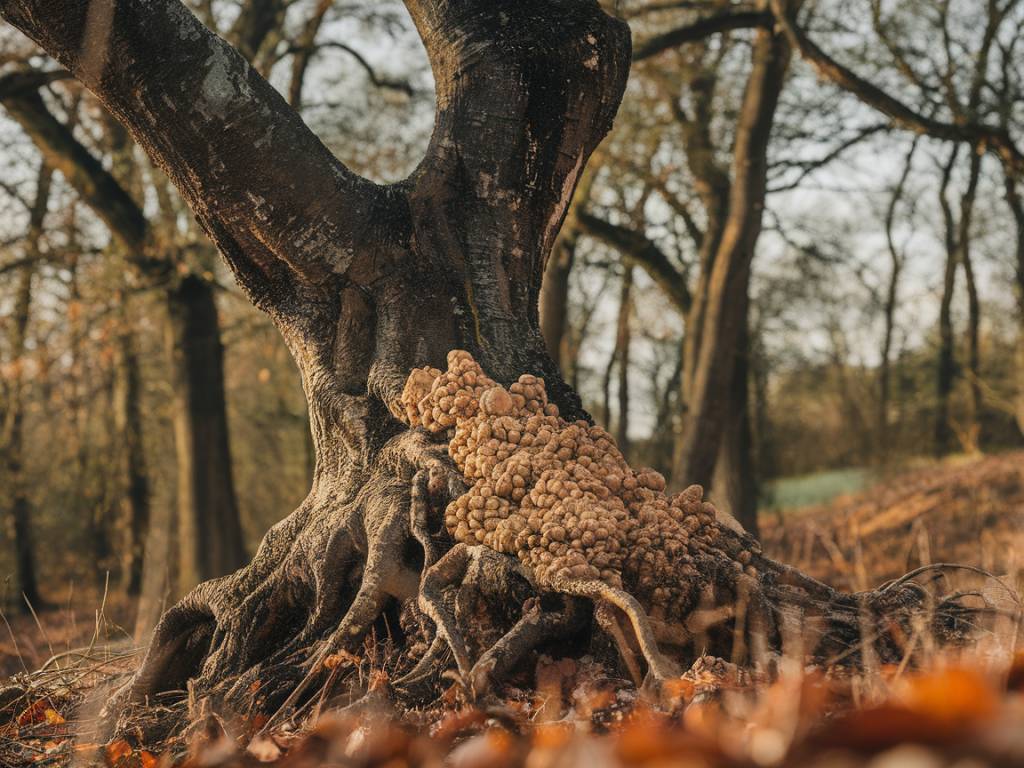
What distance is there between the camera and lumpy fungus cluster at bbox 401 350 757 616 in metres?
2.99

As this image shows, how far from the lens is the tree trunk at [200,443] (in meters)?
10.4

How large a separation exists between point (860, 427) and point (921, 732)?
2849cm

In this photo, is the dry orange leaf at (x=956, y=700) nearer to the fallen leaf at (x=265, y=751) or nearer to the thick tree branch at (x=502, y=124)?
the fallen leaf at (x=265, y=751)

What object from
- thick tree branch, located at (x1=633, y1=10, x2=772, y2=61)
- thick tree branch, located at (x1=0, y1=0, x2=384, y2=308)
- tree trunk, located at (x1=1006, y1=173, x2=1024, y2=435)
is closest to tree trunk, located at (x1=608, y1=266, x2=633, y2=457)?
tree trunk, located at (x1=1006, y1=173, x2=1024, y2=435)

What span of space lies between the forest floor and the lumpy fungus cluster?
34 centimetres

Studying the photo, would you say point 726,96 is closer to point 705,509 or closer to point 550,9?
point 550,9

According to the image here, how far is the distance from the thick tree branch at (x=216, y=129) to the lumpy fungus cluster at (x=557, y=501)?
2.54 ft

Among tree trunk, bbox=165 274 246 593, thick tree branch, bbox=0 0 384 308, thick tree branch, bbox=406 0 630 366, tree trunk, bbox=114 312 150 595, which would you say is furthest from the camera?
tree trunk, bbox=114 312 150 595

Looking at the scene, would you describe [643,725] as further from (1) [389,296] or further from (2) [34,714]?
(2) [34,714]

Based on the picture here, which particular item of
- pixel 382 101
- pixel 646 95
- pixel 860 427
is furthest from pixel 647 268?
pixel 860 427

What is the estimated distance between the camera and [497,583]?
123 inches

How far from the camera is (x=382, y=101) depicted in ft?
46.1

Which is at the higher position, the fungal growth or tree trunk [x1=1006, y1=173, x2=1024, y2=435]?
tree trunk [x1=1006, y1=173, x2=1024, y2=435]

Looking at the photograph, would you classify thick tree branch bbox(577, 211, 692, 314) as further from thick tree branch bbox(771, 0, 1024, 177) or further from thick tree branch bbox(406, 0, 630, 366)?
thick tree branch bbox(406, 0, 630, 366)
